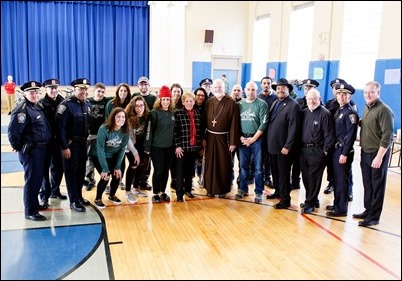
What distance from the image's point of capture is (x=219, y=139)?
16.4ft

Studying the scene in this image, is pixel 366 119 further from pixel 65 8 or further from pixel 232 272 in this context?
pixel 65 8

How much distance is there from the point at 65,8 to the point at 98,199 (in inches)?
439

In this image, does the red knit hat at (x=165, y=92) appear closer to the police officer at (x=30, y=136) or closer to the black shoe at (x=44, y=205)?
the police officer at (x=30, y=136)

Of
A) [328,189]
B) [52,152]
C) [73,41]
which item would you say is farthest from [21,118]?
[73,41]

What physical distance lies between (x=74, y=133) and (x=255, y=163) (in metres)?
2.30

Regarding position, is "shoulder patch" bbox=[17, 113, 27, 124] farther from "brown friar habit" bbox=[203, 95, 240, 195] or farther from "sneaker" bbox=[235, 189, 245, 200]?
"sneaker" bbox=[235, 189, 245, 200]

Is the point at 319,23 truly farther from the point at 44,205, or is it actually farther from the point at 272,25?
the point at 44,205

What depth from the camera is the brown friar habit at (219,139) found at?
491 centimetres

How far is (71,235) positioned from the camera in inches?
152

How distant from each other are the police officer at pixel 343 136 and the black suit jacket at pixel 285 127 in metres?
0.45

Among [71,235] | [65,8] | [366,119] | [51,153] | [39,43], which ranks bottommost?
[71,235]

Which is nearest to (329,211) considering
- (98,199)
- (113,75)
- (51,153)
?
(98,199)

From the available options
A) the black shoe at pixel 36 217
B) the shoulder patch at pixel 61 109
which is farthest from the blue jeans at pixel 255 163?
the black shoe at pixel 36 217

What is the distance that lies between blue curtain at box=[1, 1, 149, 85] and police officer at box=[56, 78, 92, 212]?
9645 millimetres
